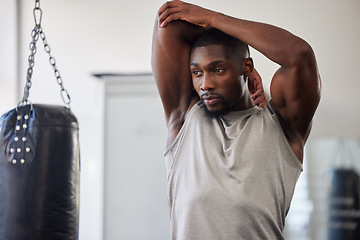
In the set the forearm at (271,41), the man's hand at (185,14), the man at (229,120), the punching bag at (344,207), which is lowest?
the punching bag at (344,207)

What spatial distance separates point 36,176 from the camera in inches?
66.1

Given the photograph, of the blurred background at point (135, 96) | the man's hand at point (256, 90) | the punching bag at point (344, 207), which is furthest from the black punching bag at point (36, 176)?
the punching bag at point (344, 207)

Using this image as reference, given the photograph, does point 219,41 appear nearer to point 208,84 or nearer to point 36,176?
point 208,84

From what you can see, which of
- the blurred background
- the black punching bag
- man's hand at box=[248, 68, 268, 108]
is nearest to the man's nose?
man's hand at box=[248, 68, 268, 108]

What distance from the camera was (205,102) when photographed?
137cm

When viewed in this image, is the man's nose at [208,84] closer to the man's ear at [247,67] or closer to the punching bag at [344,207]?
the man's ear at [247,67]

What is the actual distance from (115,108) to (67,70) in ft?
2.99

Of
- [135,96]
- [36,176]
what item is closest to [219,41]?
[36,176]

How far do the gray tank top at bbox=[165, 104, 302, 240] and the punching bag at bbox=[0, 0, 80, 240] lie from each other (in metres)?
0.48

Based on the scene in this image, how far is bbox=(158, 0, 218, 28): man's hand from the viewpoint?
1349 mm

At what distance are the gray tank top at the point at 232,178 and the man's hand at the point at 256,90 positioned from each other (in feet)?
0.09

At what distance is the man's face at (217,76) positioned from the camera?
134cm

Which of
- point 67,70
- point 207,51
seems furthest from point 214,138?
point 67,70

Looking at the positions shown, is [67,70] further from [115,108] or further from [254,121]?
[254,121]
